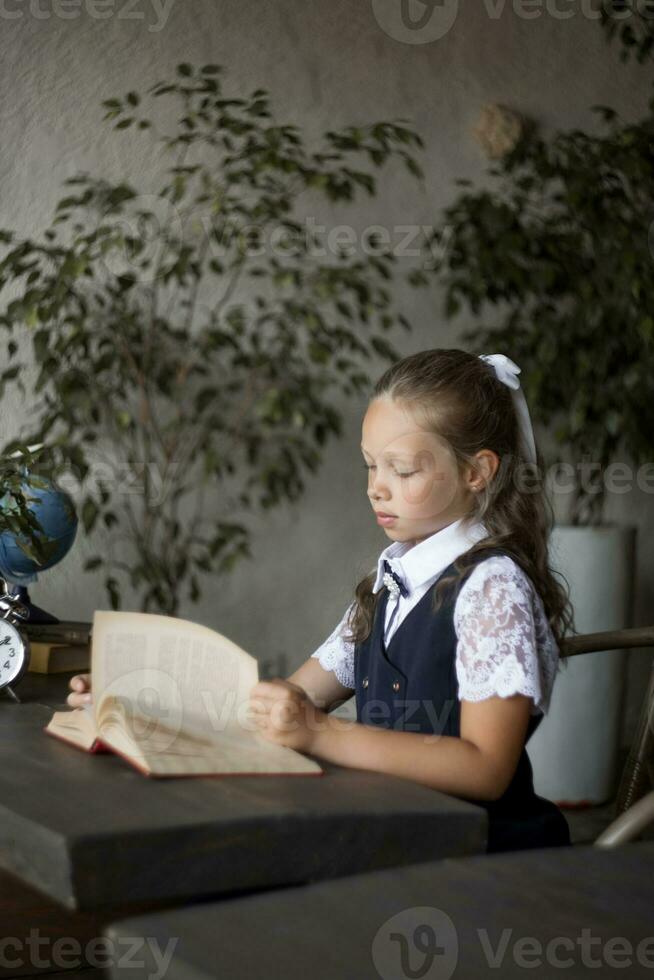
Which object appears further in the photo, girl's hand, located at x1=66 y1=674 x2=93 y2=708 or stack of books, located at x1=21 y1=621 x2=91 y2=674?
stack of books, located at x1=21 y1=621 x2=91 y2=674

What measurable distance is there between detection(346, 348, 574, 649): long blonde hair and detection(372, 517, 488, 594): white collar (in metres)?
0.01

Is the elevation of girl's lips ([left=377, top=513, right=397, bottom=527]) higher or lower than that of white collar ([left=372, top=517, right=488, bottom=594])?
higher

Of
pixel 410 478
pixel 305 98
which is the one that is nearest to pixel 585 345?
pixel 305 98

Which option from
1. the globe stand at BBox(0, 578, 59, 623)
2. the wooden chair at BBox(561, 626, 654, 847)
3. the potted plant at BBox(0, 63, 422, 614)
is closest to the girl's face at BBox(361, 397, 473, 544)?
the wooden chair at BBox(561, 626, 654, 847)

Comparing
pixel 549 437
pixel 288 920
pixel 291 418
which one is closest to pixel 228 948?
pixel 288 920

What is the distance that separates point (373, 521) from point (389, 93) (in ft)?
4.33

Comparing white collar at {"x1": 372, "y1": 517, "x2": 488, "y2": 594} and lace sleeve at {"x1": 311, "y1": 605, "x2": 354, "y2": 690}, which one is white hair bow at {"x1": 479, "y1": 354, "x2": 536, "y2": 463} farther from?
lace sleeve at {"x1": 311, "y1": 605, "x2": 354, "y2": 690}

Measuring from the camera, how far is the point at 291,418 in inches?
134

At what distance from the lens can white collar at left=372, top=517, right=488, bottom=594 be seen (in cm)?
155

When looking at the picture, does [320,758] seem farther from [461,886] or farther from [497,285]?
[497,285]

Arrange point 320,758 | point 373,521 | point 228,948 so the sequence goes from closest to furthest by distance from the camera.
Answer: point 228,948, point 320,758, point 373,521

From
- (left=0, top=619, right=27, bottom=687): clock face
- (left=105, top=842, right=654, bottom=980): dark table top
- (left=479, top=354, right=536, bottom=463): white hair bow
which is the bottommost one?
(left=0, top=619, right=27, bottom=687): clock face

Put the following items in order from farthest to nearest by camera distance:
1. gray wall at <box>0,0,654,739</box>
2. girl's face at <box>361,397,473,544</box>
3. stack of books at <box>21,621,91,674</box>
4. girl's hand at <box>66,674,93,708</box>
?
gray wall at <box>0,0,654,739</box> < stack of books at <box>21,621,91,674</box> < girl's face at <box>361,397,473,544</box> < girl's hand at <box>66,674,93,708</box>

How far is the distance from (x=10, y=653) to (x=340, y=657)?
47cm
